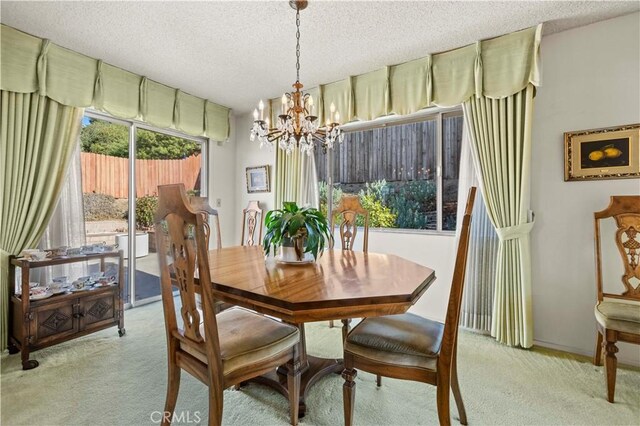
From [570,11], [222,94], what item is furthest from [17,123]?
[570,11]

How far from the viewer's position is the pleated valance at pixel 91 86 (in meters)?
2.28

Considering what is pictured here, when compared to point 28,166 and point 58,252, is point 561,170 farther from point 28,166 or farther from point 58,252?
point 28,166

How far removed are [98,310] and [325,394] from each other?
6.75 ft

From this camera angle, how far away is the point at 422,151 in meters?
3.09

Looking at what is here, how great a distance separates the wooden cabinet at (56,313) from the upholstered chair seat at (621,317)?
358 cm

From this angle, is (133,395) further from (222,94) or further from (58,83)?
Result: (222,94)

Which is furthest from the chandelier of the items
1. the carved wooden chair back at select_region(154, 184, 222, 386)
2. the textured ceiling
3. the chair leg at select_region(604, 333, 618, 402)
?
the chair leg at select_region(604, 333, 618, 402)

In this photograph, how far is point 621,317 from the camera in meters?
1.72

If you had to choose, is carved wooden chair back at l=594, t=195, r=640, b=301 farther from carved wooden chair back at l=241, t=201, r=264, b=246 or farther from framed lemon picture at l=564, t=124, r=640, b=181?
carved wooden chair back at l=241, t=201, r=264, b=246

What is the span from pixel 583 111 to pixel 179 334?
3148mm

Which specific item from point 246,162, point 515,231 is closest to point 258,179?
A: point 246,162

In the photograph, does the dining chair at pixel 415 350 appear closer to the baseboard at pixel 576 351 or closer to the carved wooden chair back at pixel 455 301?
the carved wooden chair back at pixel 455 301

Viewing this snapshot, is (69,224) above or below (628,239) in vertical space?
above

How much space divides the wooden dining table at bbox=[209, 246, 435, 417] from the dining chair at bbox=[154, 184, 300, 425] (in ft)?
0.51
